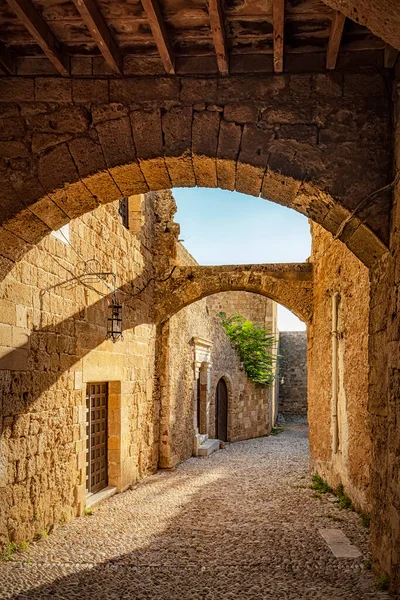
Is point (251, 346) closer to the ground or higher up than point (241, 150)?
closer to the ground

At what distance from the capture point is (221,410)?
14820mm

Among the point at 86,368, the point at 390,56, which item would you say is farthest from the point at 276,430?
the point at 390,56

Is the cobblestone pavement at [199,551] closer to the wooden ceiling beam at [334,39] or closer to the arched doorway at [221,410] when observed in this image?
the wooden ceiling beam at [334,39]

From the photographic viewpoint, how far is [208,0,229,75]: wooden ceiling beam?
115 inches

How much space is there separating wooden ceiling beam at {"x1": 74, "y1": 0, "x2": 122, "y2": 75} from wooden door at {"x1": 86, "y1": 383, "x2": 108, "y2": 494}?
4.00 m

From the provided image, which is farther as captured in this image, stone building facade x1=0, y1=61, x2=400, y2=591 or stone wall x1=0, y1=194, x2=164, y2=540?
stone wall x1=0, y1=194, x2=164, y2=540

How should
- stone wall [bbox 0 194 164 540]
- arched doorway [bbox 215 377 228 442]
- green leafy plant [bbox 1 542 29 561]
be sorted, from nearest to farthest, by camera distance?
1. green leafy plant [bbox 1 542 29 561]
2. stone wall [bbox 0 194 164 540]
3. arched doorway [bbox 215 377 228 442]

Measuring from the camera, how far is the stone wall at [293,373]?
22516 mm

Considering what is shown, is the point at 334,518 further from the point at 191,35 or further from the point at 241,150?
the point at 191,35

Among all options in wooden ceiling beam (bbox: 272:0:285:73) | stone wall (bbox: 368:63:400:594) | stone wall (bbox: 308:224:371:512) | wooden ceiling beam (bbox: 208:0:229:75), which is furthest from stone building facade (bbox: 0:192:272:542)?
stone wall (bbox: 368:63:400:594)

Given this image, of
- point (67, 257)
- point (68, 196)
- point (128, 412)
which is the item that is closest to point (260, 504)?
point (128, 412)

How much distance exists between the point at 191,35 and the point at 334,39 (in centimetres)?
85

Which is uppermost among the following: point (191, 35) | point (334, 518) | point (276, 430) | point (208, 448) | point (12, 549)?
point (191, 35)

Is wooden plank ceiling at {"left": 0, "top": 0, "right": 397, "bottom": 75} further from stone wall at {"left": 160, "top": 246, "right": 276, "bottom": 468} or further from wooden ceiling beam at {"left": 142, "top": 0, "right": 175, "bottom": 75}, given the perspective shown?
stone wall at {"left": 160, "top": 246, "right": 276, "bottom": 468}
